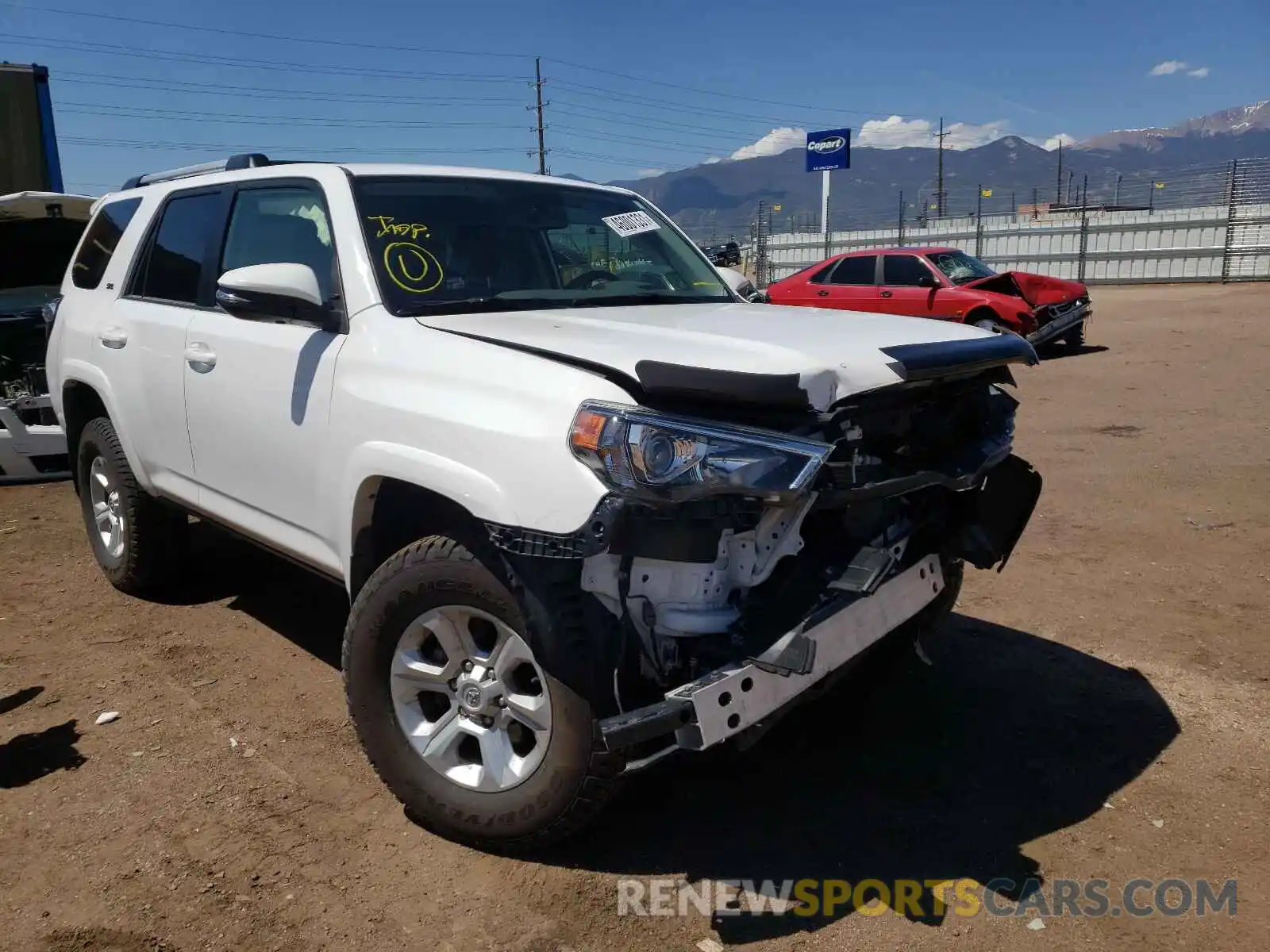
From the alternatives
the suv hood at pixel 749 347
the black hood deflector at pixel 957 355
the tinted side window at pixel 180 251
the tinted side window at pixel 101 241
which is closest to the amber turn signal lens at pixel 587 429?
the suv hood at pixel 749 347

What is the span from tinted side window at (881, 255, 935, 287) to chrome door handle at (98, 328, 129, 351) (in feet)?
39.4

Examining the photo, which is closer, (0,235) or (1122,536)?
(1122,536)

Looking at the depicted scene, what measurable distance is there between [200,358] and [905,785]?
10.0 feet

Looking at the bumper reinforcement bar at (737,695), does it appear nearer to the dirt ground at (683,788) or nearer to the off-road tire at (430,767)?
the off-road tire at (430,767)

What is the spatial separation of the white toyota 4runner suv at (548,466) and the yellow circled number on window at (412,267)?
0.04 ft

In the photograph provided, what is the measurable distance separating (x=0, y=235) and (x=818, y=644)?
302 inches

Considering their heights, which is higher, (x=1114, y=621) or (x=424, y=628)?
(x=424, y=628)

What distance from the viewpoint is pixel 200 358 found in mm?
3779

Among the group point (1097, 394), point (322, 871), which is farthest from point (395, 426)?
point (1097, 394)

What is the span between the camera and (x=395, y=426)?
2.80 meters

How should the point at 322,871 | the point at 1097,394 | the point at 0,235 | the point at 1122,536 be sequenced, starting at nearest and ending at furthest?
the point at 322,871, the point at 1122,536, the point at 0,235, the point at 1097,394

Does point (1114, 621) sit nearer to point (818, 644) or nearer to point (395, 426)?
point (818, 644)

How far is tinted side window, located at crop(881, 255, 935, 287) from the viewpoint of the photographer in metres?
14.4

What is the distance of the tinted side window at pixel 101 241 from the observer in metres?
4.79
